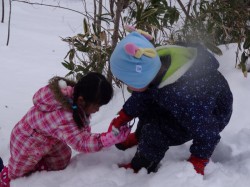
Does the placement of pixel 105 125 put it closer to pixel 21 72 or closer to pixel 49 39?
pixel 21 72

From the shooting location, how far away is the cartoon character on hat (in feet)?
4.90

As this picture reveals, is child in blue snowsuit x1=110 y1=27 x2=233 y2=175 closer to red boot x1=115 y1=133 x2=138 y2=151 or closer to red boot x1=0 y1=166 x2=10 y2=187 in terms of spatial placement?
red boot x1=115 y1=133 x2=138 y2=151

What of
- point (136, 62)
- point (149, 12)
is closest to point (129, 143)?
point (136, 62)

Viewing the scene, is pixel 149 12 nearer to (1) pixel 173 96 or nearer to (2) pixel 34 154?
(1) pixel 173 96

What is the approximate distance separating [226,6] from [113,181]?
1.51 metres

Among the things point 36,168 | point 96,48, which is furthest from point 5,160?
point 96,48

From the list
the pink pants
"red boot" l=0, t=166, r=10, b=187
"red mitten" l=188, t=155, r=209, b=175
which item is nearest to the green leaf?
the pink pants

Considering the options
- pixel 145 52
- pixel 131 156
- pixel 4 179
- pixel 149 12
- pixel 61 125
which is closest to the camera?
pixel 145 52

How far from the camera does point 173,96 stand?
158 cm

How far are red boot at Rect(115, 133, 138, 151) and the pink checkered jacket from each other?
7.7 inches

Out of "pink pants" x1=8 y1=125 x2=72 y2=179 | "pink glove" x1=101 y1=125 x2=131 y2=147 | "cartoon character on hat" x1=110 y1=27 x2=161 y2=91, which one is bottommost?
"pink pants" x1=8 y1=125 x2=72 y2=179

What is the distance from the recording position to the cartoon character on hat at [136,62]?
149cm

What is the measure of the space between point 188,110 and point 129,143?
21.3 inches

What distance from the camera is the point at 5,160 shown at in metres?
2.66
